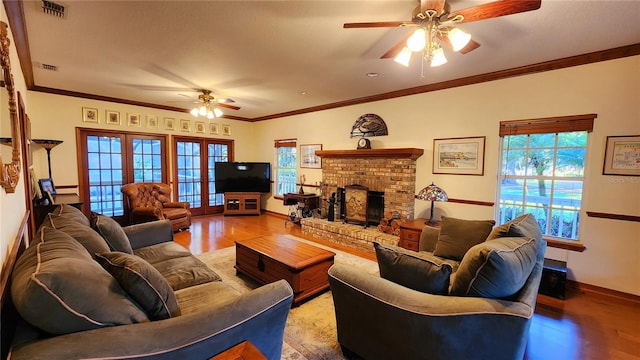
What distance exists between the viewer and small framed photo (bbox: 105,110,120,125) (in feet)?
17.1

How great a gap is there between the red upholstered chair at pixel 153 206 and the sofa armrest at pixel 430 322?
13.7ft

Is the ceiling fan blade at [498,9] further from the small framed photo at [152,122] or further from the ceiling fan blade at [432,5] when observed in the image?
the small framed photo at [152,122]

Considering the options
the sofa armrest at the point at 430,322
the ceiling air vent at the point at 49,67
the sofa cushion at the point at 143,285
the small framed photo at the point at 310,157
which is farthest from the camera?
the small framed photo at the point at 310,157

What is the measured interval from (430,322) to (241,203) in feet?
19.4

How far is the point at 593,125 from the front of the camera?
2.94 m

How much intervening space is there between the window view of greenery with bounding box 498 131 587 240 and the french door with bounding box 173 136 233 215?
6026 millimetres

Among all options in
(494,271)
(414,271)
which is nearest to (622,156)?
(494,271)

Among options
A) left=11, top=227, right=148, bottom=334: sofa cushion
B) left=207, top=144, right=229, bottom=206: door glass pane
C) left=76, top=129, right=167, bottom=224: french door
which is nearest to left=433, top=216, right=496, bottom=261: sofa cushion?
left=11, top=227, right=148, bottom=334: sofa cushion

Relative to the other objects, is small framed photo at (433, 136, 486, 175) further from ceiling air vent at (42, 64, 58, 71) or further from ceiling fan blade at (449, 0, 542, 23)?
ceiling air vent at (42, 64, 58, 71)

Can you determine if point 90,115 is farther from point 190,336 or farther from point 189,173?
point 190,336

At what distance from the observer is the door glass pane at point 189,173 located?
6.34 m

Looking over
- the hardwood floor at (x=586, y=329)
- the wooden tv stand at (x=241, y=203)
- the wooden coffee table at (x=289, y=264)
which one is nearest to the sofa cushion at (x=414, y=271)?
the hardwood floor at (x=586, y=329)

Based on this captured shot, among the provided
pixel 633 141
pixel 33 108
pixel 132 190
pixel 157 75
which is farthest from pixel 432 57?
pixel 33 108

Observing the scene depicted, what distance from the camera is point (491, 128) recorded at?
3615mm
